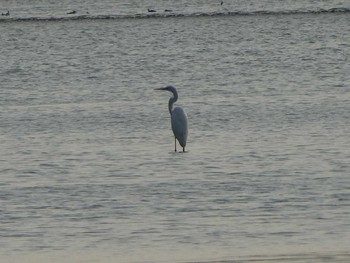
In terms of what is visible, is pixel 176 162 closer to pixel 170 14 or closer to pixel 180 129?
pixel 180 129

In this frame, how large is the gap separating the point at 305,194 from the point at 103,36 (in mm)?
79963

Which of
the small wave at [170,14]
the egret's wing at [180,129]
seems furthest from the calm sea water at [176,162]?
the small wave at [170,14]

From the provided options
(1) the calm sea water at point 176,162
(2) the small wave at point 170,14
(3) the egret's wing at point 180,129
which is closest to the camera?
(1) the calm sea water at point 176,162

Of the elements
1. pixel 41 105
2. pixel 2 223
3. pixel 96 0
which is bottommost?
pixel 96 0

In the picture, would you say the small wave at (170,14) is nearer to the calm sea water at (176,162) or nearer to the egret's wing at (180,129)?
the calm sea water at (176,162)

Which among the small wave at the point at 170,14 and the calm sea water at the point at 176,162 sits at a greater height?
the calm sea water at the point at 176,162

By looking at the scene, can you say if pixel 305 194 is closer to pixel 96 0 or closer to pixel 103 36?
pixel 103 36

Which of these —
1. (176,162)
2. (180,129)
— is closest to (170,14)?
(180,129)

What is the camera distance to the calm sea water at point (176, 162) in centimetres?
1609

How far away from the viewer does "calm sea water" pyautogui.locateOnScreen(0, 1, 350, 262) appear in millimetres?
16094

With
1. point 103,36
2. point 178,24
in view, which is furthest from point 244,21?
point 103,36

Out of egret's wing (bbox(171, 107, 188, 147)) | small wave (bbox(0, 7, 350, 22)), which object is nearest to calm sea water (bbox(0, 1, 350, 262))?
egret's wing (bbox(171, 107, 188, 147))

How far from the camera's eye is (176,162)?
23.7 m

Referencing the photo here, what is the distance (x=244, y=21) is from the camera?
12219 centimetres
